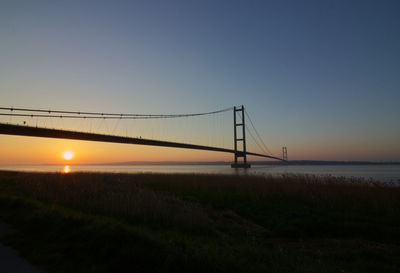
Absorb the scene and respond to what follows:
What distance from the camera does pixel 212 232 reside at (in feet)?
20.7

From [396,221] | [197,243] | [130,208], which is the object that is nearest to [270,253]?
[197,243]

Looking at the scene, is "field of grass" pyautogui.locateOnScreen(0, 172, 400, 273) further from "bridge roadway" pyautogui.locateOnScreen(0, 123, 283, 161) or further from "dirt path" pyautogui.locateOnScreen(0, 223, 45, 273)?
"bridge roadway" pyautogui.locateOnScreen(0, 123, 283, 161)

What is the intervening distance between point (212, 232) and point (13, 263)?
4.07 m

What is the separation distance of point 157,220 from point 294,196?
279 inches

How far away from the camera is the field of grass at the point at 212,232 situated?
162 inches

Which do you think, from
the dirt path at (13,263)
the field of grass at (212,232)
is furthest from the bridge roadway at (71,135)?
the dirt path at (13,263)

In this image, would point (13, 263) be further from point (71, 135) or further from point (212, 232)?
point (71, 135)

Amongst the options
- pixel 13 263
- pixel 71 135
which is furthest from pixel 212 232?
pixel 71 135

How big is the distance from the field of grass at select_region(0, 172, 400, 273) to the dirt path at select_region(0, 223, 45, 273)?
137 mm

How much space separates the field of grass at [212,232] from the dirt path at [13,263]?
0.14m

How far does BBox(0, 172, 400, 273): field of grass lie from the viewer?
412 centimetres

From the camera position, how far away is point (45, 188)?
10.9 meters

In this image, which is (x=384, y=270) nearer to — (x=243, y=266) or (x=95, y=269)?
(x=243, y=266)

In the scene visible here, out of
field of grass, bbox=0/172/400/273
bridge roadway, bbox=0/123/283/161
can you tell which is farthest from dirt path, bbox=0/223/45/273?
bridge roadway, bbox=0/123/283/161
